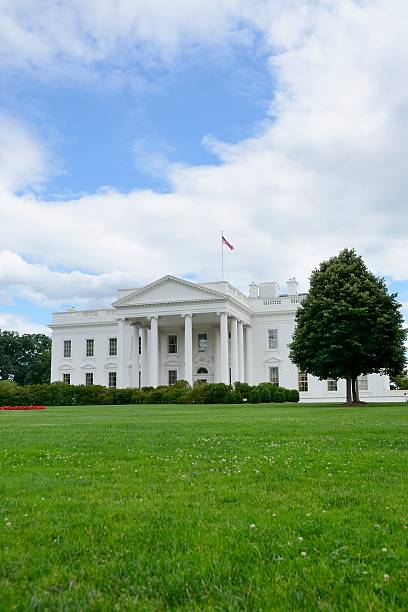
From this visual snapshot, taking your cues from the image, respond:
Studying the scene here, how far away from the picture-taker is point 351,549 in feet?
15.2

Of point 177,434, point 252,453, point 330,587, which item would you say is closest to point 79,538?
point 330,587

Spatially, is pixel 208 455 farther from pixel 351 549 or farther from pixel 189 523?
pixel 351 549

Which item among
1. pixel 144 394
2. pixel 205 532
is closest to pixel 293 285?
pixel 144 394

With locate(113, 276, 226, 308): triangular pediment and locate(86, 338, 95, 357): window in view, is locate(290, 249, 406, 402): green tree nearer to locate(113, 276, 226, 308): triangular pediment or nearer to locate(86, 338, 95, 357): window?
locate(113, 276, 226, 308): triangular pediment

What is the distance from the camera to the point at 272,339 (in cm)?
6406

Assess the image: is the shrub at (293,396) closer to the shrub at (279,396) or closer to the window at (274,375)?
the shrub at (279,396)

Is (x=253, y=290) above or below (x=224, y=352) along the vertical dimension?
above

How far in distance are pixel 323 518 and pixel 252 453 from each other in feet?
14.9

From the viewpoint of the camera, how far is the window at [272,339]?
209ft

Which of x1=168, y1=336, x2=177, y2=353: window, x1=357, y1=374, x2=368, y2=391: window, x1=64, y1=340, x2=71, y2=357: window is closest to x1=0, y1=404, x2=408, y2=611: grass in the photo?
x1=357, y1=374, x2=368, y2=391: window

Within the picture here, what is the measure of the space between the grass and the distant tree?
78457mm

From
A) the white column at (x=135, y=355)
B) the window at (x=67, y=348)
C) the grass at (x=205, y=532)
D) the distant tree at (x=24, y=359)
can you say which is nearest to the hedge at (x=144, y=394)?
the white column at (x=135, y=355)

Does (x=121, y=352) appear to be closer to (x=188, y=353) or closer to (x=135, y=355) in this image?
(x=135, y=355)

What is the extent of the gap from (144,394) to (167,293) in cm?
1184
